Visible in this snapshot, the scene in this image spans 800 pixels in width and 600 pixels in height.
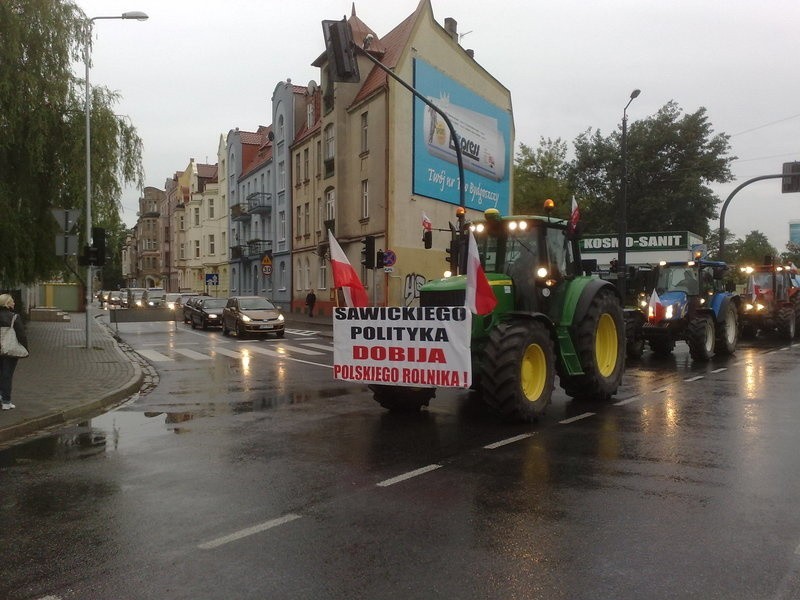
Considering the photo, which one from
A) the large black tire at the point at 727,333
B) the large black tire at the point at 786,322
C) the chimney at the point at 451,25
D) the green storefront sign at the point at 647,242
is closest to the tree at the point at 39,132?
the large black tire at the point at 727,333

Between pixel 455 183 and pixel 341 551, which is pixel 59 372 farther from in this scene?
pixel 455 183

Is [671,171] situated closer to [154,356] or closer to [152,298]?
[152,298]

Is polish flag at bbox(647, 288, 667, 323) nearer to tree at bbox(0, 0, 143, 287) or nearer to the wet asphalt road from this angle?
the wet asphalt road

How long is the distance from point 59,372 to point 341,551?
442 inches

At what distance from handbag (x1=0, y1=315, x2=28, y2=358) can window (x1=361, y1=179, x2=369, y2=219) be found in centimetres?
2653

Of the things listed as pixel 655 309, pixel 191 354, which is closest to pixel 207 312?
pixel 191 354

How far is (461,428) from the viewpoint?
8.36 meters

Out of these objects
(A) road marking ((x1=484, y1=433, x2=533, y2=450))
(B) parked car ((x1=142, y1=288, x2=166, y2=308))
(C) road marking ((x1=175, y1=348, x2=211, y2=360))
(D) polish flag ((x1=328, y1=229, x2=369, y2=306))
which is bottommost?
(C) road marking ((x1=175, y1=348, x2=211, y2=360))

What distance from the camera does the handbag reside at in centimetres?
930

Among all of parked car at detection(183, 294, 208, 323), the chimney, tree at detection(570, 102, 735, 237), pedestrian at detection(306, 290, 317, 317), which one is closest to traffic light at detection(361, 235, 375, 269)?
parked car at detection(183, 294, 208, 323)

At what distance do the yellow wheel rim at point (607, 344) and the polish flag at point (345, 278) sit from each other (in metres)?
3.75

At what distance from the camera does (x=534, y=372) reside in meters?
8.84

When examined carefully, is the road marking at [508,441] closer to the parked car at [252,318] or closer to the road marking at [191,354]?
the road marking at [191,354]

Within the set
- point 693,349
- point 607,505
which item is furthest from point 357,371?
point 693,349
